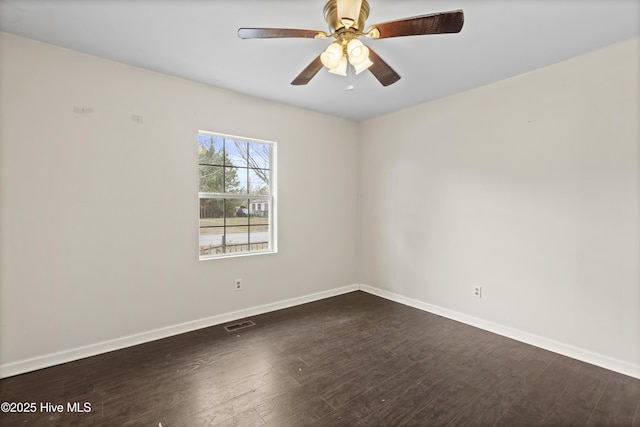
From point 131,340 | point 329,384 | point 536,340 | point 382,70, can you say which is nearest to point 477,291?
point 536,340

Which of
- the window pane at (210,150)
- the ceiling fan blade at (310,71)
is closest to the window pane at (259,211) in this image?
the window pane at (210,150)

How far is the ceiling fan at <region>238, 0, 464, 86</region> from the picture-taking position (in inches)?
60.0

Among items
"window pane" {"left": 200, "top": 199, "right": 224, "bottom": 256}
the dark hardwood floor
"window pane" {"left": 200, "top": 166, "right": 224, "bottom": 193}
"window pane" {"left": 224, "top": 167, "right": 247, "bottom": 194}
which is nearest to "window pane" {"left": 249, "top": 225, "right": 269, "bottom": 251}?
"window pane" {"left": 200, "top": 199, "right": 224, "bottom": 256}

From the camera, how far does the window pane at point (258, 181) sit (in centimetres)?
357

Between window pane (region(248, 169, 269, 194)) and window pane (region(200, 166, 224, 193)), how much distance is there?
14.1 inches

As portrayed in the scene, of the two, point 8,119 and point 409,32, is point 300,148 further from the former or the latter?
point 8,119

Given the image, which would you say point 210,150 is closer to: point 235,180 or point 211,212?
point 235,180

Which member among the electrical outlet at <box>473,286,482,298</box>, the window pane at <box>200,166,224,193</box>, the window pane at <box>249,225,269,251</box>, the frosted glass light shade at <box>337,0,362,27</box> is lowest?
the electrical outlet at <box>473,286,482,298</box>

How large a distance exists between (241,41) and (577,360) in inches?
148

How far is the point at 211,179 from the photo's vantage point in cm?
328

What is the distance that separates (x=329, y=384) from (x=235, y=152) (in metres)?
2.56

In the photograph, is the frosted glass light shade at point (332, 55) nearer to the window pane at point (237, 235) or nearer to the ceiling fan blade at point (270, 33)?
the ceiling fan blade at point (270, 33)

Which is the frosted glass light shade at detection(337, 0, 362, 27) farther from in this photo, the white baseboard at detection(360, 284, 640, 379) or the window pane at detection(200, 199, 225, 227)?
the white baseboard at detection(360, 284, 640, 379)

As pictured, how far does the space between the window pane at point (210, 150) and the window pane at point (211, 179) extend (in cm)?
7
